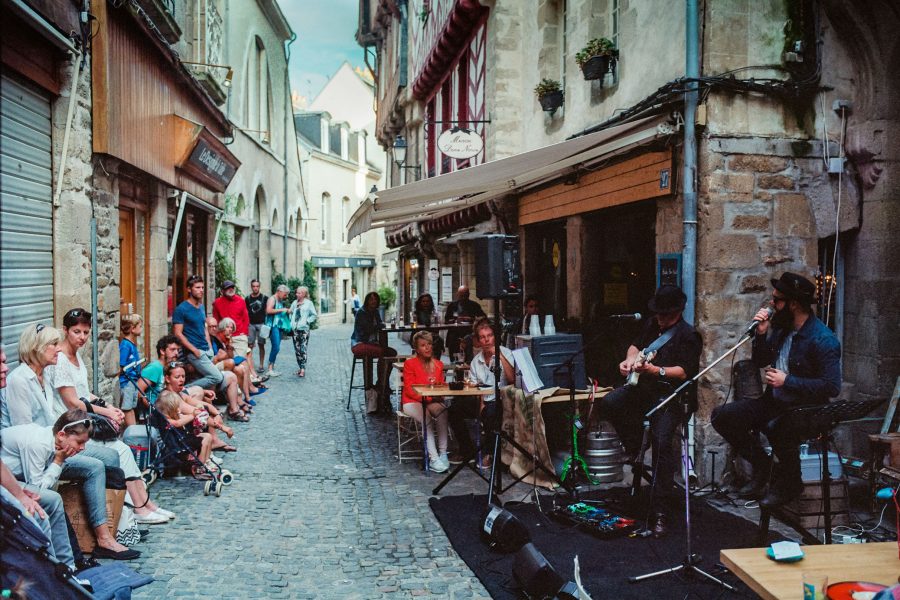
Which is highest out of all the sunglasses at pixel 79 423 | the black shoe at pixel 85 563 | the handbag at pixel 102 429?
the sunglasses at pixel 79 423

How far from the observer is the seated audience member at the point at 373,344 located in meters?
9.79

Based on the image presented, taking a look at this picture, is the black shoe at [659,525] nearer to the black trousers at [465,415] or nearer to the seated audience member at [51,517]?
the black trousers at [465,415]

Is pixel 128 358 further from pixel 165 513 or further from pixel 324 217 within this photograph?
pixel 324 217

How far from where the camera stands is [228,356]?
9859 mm

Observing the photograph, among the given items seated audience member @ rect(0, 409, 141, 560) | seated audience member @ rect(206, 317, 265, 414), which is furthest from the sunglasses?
seated audience member @ rect(206, 317, 265, 414)

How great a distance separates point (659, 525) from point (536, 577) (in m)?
1.50

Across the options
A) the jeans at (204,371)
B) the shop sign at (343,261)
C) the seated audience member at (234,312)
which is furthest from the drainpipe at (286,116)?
the jeans at (204,371)

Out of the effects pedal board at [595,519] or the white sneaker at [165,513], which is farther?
the white sneaker at [165,513]

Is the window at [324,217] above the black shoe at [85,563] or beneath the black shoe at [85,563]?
above

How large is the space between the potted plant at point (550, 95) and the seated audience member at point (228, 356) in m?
5.10

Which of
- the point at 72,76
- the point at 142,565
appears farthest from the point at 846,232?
the point at 72,76

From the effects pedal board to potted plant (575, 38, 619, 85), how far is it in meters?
4.34

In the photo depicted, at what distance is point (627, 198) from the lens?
23.1 feet

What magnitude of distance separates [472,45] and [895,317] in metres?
8.78
